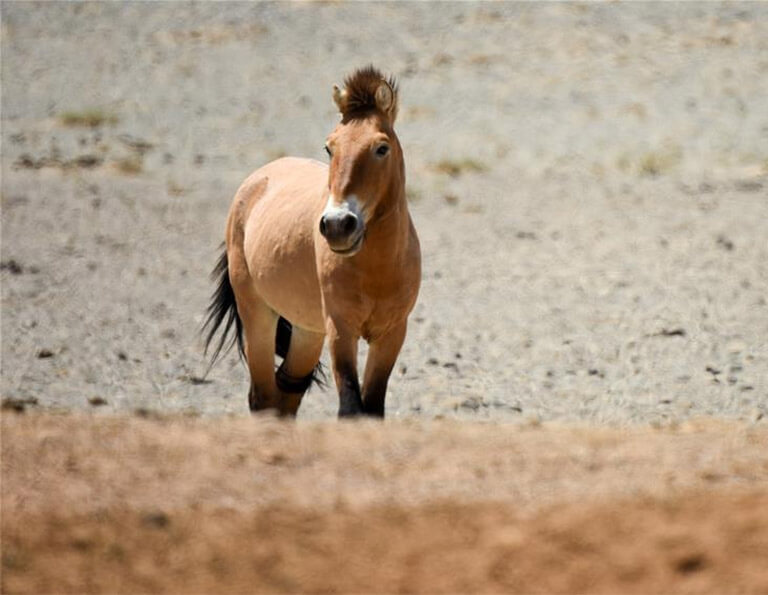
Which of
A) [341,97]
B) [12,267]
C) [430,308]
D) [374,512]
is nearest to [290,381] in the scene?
[341,97]

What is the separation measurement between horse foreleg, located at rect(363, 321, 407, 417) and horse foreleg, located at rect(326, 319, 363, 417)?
197mm

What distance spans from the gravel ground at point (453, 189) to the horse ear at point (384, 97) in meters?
2.85

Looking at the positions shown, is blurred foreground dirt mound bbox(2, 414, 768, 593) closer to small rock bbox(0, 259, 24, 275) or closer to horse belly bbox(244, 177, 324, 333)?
horse belly bbox(244, 177, 324, 333)

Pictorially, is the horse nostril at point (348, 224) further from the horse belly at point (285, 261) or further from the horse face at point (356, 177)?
the horse belly at point (285, 261)

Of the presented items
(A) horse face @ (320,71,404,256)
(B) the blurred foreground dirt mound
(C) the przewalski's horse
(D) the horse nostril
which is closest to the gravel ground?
(C) the przewalski's horse

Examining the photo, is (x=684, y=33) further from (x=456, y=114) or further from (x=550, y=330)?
(x=550, y=330)

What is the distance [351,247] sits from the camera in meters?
7.77

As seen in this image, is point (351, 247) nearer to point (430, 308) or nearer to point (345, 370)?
point (345, 370)

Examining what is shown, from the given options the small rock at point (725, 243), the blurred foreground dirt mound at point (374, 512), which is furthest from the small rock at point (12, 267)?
the blurred foreground dirt mound at point (374, 512)

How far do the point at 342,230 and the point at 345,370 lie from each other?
810 millimetres

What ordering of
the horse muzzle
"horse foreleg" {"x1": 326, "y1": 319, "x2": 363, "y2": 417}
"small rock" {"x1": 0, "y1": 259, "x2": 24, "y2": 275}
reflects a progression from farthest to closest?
"small rock" {"x1": 0, "y1": 259, "x2": 24, "y2": 275} → "horse foreleg" {"x1": 326, "y1": 319, "x2": 363, "y2": 417} → the horse muzzle

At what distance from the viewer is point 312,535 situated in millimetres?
5414

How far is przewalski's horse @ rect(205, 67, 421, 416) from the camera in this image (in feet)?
26.2

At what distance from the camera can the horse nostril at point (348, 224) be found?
774 centimetres
